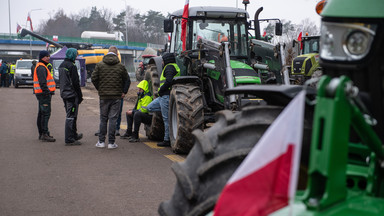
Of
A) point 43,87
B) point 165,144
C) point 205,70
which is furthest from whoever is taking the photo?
point 43,87

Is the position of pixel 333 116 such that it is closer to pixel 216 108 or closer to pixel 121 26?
pixel 216 108

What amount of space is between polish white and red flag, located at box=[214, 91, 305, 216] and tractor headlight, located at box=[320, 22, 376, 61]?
78cm

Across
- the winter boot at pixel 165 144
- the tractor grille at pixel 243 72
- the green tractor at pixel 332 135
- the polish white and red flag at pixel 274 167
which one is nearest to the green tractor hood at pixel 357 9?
the green tractor at pixel 332 135

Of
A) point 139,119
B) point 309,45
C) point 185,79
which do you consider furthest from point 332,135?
point 309,45

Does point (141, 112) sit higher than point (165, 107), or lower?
lower

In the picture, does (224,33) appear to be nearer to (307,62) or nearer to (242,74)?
(242,74)

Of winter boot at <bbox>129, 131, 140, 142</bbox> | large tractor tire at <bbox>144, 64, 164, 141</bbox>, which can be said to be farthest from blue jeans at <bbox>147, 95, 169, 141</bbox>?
winter boot at <bbox>129, 131, 140, 142</bbox>

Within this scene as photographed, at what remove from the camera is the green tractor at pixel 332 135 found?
1926 mm

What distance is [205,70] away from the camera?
9492mm

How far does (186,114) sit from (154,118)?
2004 mm

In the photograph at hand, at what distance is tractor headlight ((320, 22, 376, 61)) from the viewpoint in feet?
8.32

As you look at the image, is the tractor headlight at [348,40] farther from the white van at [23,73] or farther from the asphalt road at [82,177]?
the white van at [23,73]

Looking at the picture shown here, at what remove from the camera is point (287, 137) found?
1.89 meters

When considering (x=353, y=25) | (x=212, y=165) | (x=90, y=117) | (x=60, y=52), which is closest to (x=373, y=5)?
(x=353, y=25)
